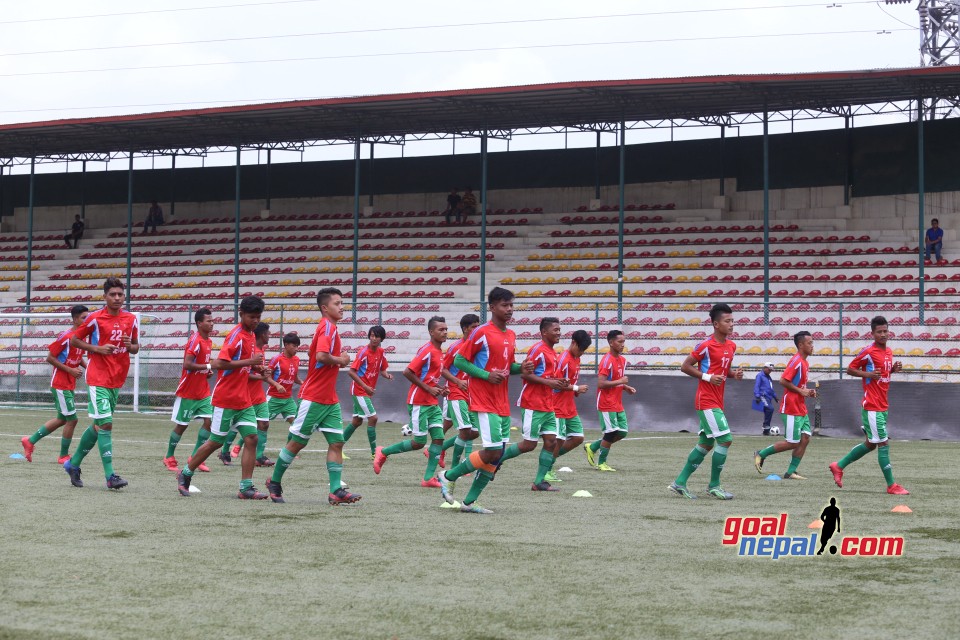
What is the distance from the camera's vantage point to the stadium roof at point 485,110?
30.3m

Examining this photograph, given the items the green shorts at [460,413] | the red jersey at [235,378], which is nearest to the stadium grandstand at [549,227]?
the green shorts at [460,413]

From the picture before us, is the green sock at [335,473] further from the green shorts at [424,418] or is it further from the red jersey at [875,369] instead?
the red jersey at [875,369]

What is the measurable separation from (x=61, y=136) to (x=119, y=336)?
3027 cm

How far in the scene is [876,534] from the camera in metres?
9.32

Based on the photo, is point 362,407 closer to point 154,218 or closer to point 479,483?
point 479,483

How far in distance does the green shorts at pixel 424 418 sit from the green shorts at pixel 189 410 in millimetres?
2540

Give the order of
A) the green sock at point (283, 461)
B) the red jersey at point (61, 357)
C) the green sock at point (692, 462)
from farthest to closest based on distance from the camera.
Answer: the red jersey at point (61, 357) < the green sock at point (692, 462) < the green sock at point (283, 461)

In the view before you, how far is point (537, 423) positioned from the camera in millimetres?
12469

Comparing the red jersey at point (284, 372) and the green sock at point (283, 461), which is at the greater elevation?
the red jersey at point (284, 372)

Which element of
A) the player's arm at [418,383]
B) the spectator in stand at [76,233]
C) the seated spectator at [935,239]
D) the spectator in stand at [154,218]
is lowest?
the player's arm at [418,383]

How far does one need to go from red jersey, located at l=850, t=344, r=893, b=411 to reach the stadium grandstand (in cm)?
1249

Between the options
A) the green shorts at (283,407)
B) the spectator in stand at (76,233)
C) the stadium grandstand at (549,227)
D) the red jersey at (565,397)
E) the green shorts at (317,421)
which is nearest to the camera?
the green shorts at (317,421)

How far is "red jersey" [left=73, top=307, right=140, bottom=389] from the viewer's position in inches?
469

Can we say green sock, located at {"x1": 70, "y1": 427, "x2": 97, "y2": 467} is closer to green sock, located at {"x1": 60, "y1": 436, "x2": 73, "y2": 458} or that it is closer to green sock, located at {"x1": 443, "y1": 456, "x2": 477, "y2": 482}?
green sock, located at {"x1": 60, "y1": 436, "x2": 73, "y2": 458}
